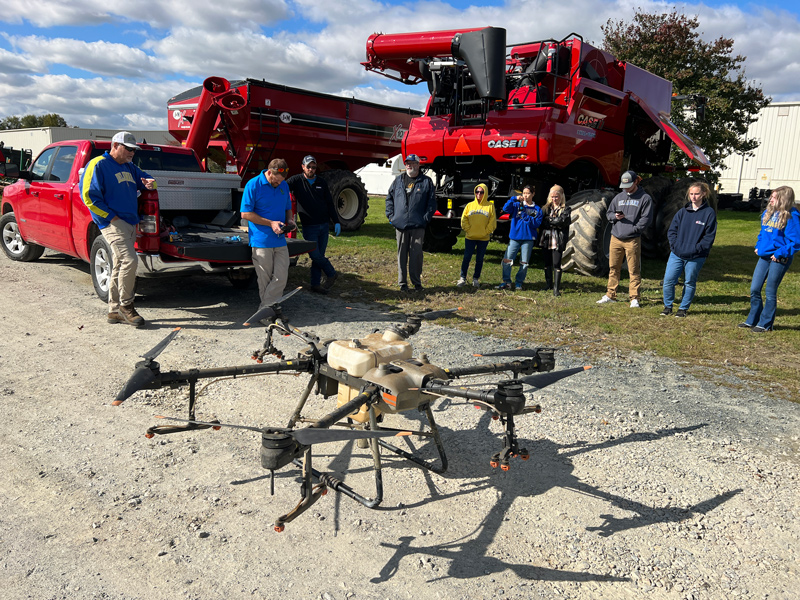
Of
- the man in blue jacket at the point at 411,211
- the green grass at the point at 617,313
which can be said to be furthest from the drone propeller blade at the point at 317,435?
the man in blue jacket at the point at 411,211

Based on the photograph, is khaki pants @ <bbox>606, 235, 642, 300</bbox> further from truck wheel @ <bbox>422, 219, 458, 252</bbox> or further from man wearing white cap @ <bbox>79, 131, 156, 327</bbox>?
man wearing white cap @ <bbox>79, 131, 156, 327</bbox>

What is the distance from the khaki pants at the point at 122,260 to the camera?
6.15 metres

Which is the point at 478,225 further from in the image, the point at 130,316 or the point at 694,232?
the point at 130,316

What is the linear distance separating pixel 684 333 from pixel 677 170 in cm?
771

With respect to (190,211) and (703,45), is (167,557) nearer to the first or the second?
(190,211)

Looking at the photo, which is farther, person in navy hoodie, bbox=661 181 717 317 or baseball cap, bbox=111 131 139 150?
person in navy hoodie, bbox=661 181 717 317

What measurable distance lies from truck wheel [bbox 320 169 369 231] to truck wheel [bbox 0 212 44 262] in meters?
6.14

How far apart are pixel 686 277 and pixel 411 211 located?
143 inches

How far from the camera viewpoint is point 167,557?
265cm

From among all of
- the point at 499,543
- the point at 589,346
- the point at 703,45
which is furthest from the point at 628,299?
the point at 703,45

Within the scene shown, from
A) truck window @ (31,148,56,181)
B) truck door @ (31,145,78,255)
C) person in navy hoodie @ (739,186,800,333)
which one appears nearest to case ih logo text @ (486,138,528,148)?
person in navy hoodie @ (739,186,800,333)

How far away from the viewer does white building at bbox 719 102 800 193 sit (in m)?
38.8

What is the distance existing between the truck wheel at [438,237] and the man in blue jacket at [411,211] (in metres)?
3.03

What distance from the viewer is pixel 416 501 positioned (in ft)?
10.4
